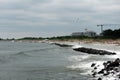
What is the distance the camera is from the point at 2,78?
1042 inches

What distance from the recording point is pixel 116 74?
24.2 meters

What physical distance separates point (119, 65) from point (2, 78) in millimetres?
9892

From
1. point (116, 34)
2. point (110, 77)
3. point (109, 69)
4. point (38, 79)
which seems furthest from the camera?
point (116, 34)

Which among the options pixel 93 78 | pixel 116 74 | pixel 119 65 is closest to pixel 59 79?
pixel 93 78

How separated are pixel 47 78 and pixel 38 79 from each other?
0.83 metres

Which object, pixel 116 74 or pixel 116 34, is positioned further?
pixel 116 34

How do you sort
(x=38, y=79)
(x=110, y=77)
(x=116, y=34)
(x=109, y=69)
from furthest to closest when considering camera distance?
(x=116, y=34) → (x=109, y=69) → (x=38, y=79) → (x=110, y=77)

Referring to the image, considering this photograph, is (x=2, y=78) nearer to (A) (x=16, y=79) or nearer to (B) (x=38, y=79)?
(A) (x=16, y=79)

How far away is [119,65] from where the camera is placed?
1114 inches

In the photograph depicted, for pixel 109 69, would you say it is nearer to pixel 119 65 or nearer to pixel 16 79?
pixel 119 65

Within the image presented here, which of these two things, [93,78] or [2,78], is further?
[2,78]

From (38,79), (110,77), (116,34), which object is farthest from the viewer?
(116,34)

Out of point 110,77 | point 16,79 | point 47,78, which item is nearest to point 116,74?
point 110,77

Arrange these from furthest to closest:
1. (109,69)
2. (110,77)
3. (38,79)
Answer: (109,69) → (38,79) → (110,77)
